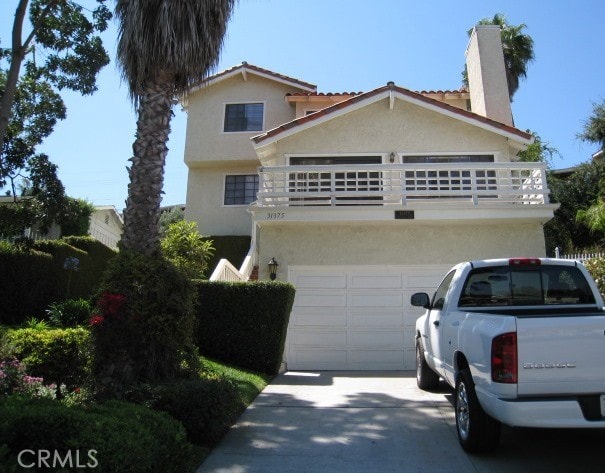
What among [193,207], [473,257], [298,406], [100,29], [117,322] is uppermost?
[100,29]

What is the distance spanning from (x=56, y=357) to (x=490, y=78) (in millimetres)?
14887

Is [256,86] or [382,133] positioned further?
[256,86]

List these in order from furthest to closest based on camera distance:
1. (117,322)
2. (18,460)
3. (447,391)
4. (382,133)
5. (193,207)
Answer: (193,207) → (382,133) → (447,391) → (117,322) → (18,460)

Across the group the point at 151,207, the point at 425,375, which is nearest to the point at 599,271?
the point at 425,375

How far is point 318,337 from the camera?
12.3m

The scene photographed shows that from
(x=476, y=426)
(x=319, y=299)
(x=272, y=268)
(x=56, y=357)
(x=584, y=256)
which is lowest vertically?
(x=476, y=426)

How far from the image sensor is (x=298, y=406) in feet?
23.6

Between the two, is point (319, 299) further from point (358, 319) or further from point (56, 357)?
point (56, 357)

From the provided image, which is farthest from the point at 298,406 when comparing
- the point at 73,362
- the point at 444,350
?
the point at 73,362

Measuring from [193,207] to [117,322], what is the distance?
1415 cm

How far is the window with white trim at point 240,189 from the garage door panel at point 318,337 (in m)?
8.96

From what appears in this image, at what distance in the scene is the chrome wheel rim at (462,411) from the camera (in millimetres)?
5004

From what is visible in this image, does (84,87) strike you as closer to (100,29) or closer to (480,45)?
(100,29)

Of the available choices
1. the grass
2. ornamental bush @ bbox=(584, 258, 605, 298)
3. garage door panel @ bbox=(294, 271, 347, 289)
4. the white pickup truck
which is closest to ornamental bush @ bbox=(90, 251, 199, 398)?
the grass
